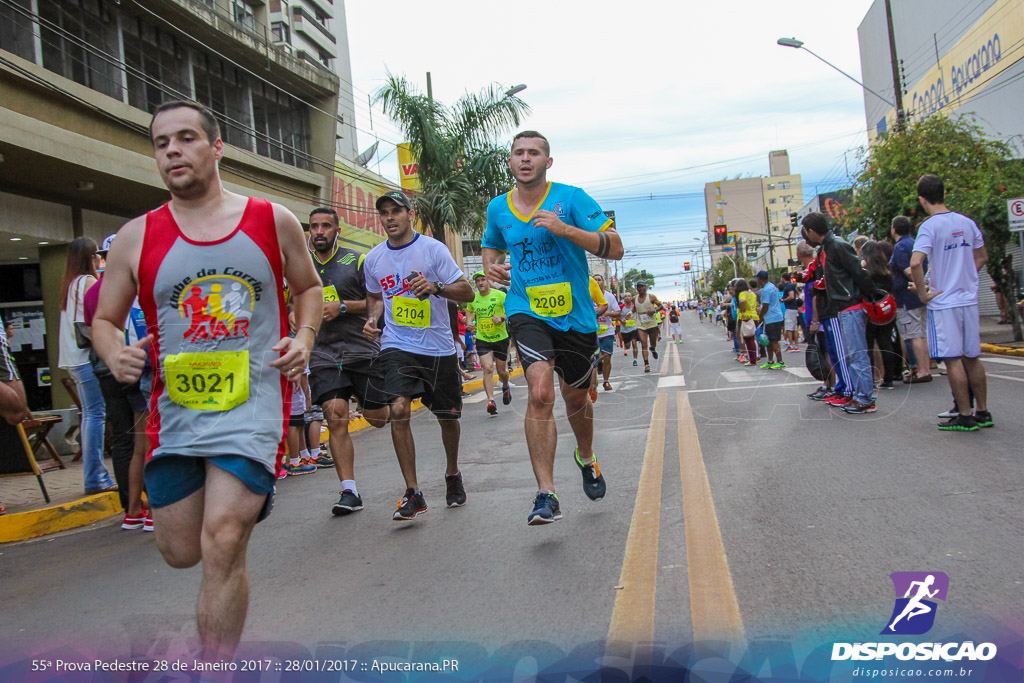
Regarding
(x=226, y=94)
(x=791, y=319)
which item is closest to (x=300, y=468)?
(x=791, y=319)

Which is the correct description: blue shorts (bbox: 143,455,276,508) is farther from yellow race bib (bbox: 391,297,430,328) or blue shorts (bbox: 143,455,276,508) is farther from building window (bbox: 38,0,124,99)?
building window (bbox: 38,0,124,99)

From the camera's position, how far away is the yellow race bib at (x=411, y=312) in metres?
5.33

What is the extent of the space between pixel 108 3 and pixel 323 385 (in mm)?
13909

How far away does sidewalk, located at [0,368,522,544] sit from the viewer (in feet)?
19.6

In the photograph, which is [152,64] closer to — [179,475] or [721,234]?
[179,475]

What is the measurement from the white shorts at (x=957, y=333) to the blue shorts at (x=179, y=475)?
5762 millimetres

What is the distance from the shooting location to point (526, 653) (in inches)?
112

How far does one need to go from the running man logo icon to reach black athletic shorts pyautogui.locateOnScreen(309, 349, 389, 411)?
3.39m

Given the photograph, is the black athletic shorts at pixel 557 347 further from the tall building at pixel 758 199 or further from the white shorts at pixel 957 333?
the tall building at pixel 758 199

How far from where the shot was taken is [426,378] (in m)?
5.34

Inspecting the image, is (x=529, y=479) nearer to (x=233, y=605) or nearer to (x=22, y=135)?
(x=233, y=605)

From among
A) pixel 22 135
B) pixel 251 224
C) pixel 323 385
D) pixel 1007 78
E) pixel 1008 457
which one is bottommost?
pixel 1008 457

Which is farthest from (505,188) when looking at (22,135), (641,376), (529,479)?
→ (529,479)

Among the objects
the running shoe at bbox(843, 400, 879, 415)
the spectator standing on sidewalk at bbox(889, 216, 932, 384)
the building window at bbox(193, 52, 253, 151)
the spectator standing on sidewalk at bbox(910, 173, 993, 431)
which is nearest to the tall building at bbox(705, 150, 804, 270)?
the building window at bbox(193, 52, 253, 151)
